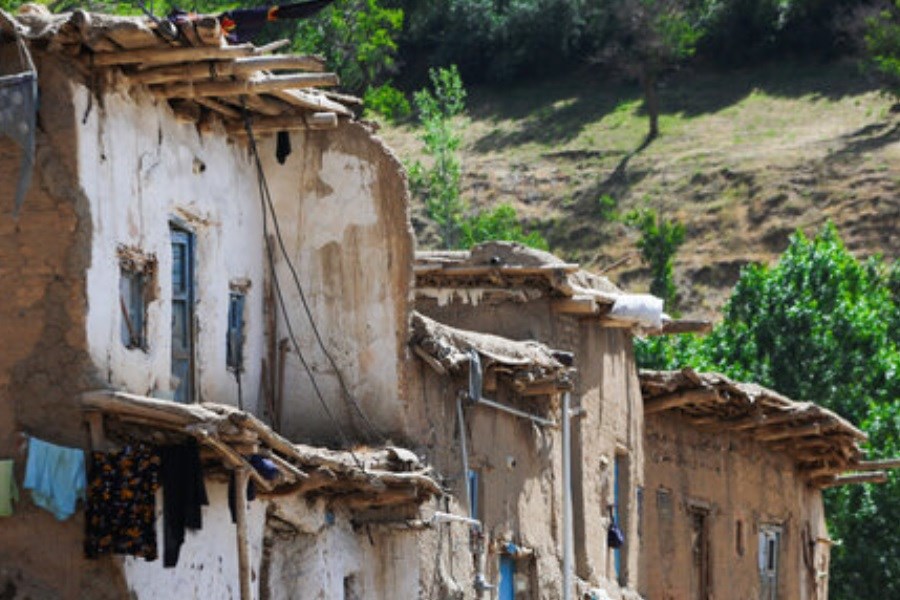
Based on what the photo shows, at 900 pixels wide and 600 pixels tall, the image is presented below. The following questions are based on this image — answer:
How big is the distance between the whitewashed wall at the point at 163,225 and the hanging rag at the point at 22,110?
1.76ft

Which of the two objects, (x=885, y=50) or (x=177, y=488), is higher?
(x=885, y=50)

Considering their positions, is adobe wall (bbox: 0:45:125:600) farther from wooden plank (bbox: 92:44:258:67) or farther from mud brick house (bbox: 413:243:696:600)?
mud brick house (bbox: 413:243:696:600)

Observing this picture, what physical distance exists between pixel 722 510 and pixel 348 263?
37.5ft

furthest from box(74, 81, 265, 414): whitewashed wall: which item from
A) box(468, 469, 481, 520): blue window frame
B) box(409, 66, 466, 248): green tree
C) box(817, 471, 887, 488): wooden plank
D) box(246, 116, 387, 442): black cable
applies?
box(409, 66, 466, 248): green tree

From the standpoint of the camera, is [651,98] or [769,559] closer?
[769,559]

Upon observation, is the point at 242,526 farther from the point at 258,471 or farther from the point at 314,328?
the point at 314,328

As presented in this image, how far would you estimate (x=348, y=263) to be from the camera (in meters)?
25.1

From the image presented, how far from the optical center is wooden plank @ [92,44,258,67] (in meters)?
21.0

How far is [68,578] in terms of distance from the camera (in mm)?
19938

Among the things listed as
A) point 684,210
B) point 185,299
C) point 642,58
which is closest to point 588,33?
point 642,58

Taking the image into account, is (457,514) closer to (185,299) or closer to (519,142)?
(185,299)

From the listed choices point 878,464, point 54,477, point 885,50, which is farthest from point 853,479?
point 885,50

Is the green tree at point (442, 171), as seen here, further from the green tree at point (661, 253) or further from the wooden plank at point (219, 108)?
the wooden plank at point (219, 108)

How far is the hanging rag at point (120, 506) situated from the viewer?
20.0 metres
